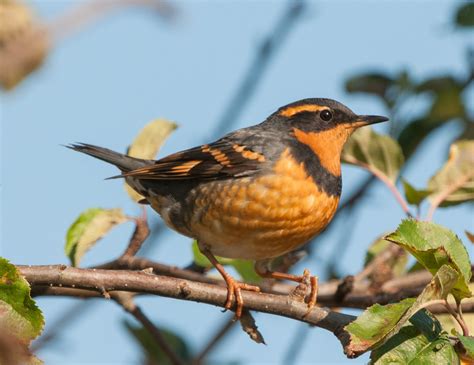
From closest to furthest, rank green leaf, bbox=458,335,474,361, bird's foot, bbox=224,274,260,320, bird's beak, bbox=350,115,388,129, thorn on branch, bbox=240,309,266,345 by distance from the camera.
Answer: green leaf, bbox=458,335,474,361 → thorn on branch, bbox=240,309,266,345 → bird's foot, bbox=224,274,260,320 → bird's beak, bbox=350,115,388,129

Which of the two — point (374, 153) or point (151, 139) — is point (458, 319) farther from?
point (151, 139)

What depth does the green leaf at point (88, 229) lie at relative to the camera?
5148 mm

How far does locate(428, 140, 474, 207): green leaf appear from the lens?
18.6 ft

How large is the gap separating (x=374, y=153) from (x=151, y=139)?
1.62 meters

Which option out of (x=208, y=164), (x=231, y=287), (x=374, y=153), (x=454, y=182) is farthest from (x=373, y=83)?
(x=231, y=287)

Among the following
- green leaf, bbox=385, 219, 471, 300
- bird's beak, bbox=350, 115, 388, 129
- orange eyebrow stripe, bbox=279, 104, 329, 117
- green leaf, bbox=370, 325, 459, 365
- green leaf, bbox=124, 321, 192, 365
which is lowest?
green leaf, bbox=124, 321, 192, 365

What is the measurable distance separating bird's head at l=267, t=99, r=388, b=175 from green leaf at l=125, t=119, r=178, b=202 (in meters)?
1.22

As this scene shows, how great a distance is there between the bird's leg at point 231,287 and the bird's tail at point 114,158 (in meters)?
1.03

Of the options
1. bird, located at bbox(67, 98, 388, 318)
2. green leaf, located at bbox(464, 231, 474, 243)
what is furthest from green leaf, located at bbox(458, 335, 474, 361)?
bird, located at bbox(67, 98, 388, 318)

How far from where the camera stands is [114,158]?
21.5ft

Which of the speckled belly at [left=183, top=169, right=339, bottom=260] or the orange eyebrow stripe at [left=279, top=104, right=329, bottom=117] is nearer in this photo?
the speckled belly at [left=183, top=169, right=339, bottom=260]

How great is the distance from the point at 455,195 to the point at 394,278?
0.77 meters

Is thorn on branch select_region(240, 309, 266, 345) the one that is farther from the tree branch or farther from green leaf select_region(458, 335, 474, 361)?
green leaf select_region(458, 335, 474, 361)

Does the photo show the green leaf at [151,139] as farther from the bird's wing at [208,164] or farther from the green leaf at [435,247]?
the green leaf at [435,247]
